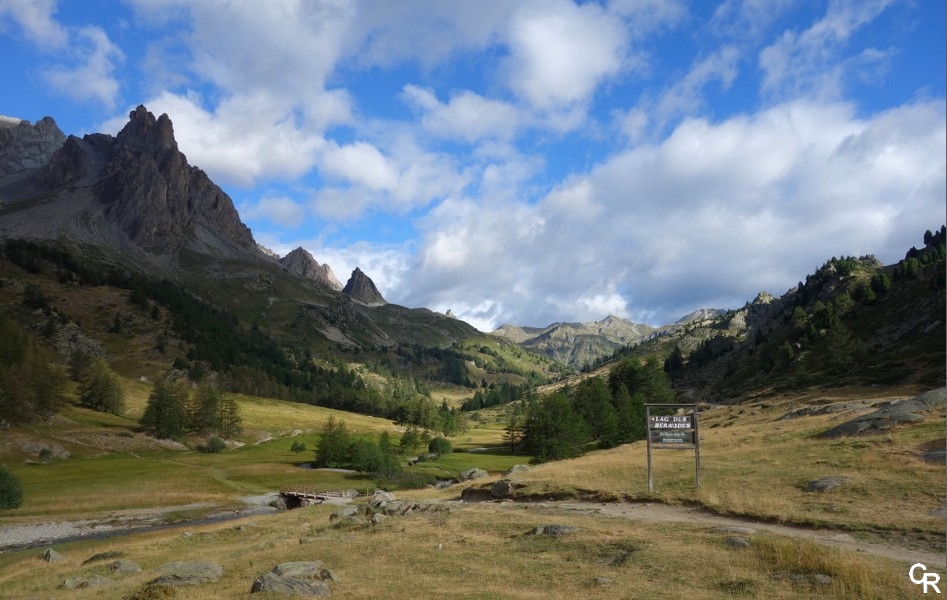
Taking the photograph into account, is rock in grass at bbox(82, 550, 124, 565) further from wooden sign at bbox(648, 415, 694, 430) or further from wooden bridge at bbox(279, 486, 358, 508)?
wooden sign at bbox(648, 415, 694, 430)

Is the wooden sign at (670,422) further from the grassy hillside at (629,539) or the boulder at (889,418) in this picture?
the boulder at (889,418)

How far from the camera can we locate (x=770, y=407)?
97.2 m

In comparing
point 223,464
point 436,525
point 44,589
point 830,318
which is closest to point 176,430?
point 223,464

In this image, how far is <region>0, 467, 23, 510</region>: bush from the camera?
2603 inches

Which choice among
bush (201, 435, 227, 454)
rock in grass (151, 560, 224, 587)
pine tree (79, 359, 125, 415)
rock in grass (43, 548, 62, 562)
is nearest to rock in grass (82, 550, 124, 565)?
rock in grass (43, 548, 62, 562)

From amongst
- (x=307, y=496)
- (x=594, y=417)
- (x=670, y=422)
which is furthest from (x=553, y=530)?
(x=594, y=417)

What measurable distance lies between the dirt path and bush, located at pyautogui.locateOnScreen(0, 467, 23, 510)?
6493 cm

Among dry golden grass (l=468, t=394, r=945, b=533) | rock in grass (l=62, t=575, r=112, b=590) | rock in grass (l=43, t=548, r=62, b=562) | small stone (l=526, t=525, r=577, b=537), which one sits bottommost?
Result: rock in grass (l=43, t=548, r=62, b=562)

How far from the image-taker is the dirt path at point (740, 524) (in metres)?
20.1

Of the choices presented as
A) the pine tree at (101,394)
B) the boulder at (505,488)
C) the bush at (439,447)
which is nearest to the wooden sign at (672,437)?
the boulder at (505,488)

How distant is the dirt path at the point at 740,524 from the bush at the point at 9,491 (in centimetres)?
6493

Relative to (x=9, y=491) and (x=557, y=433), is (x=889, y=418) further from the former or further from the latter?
(x=9, y=491)

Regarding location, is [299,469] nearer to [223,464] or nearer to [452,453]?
[223,464]

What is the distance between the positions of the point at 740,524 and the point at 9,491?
8279 cm
